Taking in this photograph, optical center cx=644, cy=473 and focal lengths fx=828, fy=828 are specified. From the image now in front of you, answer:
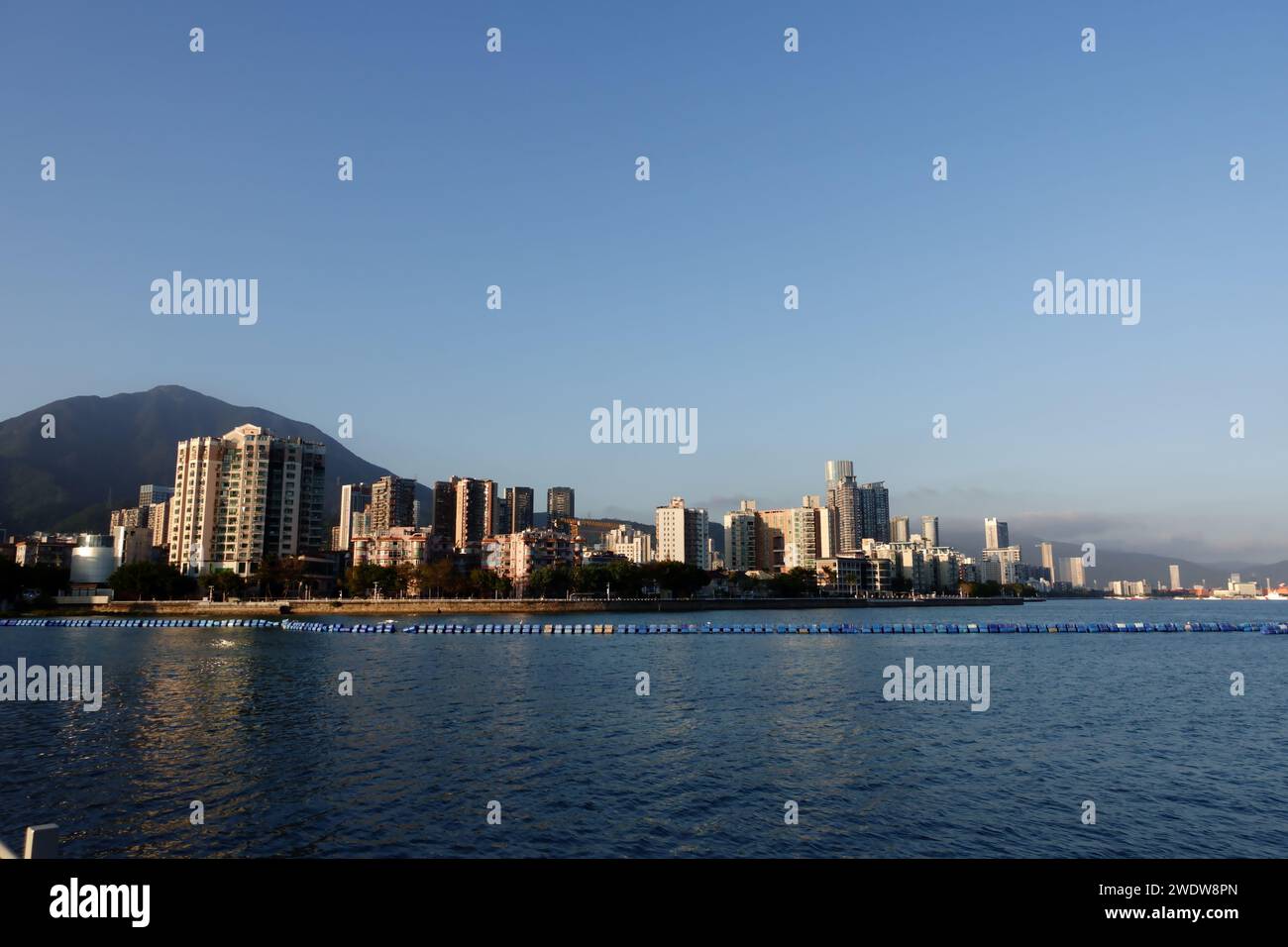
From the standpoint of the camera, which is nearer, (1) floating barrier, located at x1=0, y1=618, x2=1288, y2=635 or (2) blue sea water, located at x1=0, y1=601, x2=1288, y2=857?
(2) blue sea water, located at x1=0, y1=601, x2=1288, y2=857

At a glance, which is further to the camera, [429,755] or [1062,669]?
[1062,669]

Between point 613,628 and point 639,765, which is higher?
point 639,765

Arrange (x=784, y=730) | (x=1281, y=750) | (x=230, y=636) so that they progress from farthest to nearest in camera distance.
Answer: (x=230, y=636)
(x=784, y=730)
(x=1281, y=750)

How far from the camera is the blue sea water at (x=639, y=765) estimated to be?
94.6ft

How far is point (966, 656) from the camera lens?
4028 inches

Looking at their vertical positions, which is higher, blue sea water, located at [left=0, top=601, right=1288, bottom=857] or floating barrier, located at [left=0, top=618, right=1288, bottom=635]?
blue sea water, located at [left=0, top=601, right=1288, bottom=857]

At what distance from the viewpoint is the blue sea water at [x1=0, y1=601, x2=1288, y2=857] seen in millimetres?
28828

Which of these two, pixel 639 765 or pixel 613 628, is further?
pixel 613 628

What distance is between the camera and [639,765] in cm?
3950

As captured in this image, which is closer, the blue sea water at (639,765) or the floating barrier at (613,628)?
the blue sea water at (639,765)
